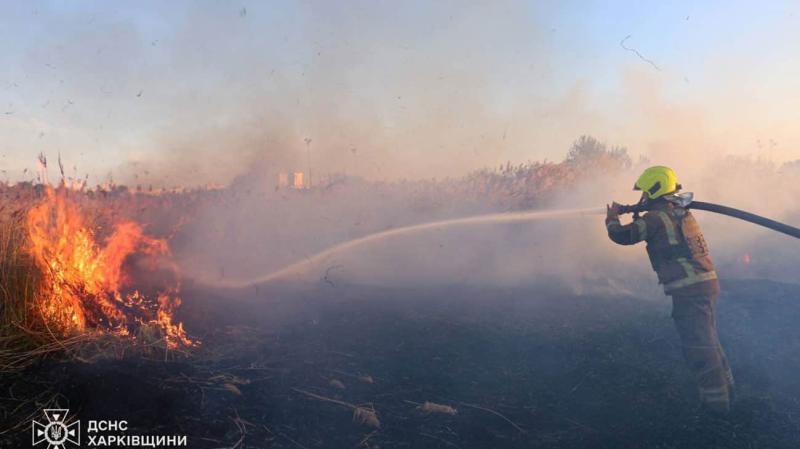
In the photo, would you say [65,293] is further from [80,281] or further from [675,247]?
[675,247]

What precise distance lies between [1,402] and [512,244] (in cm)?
1033

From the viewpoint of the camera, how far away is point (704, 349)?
4828 mm

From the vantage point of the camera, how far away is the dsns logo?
3.46 metres

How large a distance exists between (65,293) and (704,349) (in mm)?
6741

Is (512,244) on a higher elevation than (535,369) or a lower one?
higher

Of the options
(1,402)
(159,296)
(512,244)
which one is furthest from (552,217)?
(1,402)

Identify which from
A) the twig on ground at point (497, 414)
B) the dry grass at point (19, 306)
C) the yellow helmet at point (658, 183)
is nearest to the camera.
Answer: the dry grass at point (19, 306)

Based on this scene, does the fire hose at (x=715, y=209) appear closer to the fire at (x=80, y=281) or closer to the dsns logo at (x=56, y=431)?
the fire at (x=80, y=281)

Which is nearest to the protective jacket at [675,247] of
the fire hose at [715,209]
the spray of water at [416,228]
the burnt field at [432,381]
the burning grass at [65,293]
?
the fire hose at [715,209]

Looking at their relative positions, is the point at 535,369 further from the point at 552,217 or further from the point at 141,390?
the point at 552,217

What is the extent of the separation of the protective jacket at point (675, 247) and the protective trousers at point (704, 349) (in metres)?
0.13

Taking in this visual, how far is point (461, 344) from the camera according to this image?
21.0 ft

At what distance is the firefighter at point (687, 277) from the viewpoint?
4785 mm

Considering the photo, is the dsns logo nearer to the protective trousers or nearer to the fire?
the fire
